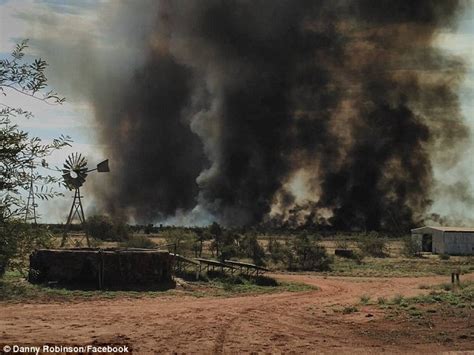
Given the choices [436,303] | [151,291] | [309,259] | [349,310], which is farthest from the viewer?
[309,259]

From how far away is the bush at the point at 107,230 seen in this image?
59.7 m

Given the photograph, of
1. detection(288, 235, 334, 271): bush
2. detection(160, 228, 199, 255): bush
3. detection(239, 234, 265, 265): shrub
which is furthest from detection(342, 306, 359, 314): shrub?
detection(239, 234, 265, 265): shrub

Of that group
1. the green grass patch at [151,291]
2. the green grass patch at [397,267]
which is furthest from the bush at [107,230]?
the green grass patch at [151,291]

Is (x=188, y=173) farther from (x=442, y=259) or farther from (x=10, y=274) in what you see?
(x=10, y=274)

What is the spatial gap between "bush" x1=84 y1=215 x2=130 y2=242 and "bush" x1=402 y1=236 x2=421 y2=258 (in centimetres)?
2579

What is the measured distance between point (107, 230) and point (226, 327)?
44.8m

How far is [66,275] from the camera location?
27.4m

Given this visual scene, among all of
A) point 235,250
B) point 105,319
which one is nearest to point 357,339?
point 105,319

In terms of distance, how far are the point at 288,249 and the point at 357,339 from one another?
1227 inches

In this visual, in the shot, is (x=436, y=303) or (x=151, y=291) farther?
(x=151, y=291)

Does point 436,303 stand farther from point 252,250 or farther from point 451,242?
point 451,242

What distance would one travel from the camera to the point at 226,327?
1931 cm

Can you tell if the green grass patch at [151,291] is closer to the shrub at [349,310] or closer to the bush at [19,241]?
the shrub at [349,310]

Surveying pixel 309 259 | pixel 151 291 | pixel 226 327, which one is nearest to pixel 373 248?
pixel 309 259
